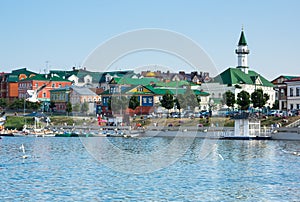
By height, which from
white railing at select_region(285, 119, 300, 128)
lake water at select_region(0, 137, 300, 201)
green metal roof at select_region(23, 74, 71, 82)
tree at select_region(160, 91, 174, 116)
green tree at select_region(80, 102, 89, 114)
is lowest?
lake water at select_region(0, 137, 300, 201)

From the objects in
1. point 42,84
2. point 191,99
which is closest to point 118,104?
point 191,99

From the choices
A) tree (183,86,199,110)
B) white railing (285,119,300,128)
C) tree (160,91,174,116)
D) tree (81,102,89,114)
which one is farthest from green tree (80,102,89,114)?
white railing (285,119,300,128)

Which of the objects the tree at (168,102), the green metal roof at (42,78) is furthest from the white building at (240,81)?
the green metal roof at (42,78)

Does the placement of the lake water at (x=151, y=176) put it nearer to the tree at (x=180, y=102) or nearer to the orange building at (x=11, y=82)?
the tree at (x=180, y=102)

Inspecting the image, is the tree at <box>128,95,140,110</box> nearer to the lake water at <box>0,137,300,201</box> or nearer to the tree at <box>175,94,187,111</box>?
the tree at <box>175,94,187,111</box>

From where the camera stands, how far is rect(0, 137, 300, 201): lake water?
2325 centimetres

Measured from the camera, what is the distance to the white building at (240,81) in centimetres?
9281

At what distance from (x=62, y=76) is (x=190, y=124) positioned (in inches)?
1921

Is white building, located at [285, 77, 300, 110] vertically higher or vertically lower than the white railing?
higher

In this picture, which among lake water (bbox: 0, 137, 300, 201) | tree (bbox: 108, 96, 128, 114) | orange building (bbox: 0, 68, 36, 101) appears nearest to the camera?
lake water (bbox: 0, 137, 300, 201)

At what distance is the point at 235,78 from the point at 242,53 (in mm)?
9223

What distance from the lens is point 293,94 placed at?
72438 millimetres

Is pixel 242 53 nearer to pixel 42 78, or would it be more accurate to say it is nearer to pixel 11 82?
pixel 42 78

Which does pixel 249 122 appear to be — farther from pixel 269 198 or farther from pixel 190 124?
pixel 269 198
